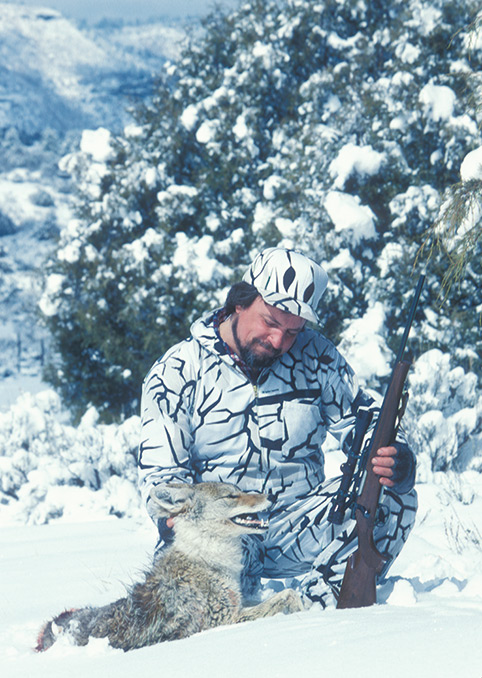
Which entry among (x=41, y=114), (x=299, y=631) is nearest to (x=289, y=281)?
(x=299, y=631)

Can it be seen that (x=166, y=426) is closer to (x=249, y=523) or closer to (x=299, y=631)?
(x=249, y=523)

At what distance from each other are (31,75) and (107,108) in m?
12.3

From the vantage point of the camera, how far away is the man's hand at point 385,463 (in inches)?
118

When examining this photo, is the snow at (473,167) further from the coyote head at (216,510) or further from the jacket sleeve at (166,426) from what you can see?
the coyote head at (216,510)

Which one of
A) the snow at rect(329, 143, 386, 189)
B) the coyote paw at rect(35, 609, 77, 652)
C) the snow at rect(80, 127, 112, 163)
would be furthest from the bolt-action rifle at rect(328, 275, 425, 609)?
the snow at rect(80, 127, 112, 163)

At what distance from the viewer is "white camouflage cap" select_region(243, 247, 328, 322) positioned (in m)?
3.17

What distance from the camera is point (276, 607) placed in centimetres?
302

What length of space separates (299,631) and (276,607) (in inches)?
25.6

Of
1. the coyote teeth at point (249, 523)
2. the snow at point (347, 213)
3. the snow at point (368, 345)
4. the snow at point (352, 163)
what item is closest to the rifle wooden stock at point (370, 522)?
the coyote teeth at point (249, 523)

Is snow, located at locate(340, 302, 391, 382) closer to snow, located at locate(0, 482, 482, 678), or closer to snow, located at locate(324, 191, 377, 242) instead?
snow, located at locate(324, 191, 377, 242)

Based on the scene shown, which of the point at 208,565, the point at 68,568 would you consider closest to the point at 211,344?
the point at 208,565

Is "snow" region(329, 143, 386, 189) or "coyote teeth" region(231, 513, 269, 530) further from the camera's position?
"snow" region(329, 143, 386, 189)

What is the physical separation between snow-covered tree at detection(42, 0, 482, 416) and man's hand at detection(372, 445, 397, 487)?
872 cm

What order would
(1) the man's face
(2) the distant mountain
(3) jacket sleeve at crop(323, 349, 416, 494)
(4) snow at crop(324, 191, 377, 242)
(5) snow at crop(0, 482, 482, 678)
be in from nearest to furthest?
(5) snow at crop(0, 482, 482, 678) < (1) the man's face < (3) jacket sleeve at crop(323, 349, 416, 494) < (4) snow at crop(324, 191, 377, 242) < (2) the distant mountain
